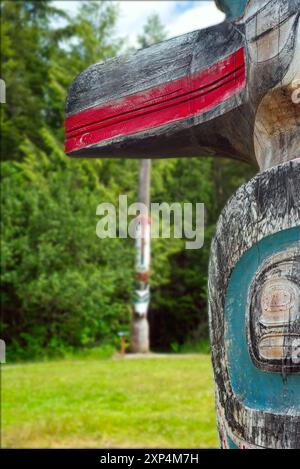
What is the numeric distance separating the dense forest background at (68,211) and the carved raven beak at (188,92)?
686 centimetres

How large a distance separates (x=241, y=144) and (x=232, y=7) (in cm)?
25

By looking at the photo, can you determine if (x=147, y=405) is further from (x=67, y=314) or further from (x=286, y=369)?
(x=67, y=314)

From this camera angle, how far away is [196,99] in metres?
1.15

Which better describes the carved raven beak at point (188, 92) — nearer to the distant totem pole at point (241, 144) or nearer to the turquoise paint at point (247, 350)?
the distant totem pole at point (241, 144)

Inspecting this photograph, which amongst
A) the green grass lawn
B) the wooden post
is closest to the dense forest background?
the wooden post

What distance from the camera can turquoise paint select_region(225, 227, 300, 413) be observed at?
897 mm

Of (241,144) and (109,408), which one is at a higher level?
(241,144)

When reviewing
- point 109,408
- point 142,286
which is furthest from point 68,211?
point 109,408

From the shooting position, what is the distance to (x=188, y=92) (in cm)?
116

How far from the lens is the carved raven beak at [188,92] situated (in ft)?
3.26

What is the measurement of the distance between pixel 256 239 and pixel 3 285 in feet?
33.4

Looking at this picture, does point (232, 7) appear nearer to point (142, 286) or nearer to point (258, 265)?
point (258, 265)

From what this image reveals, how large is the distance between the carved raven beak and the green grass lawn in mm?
2825
